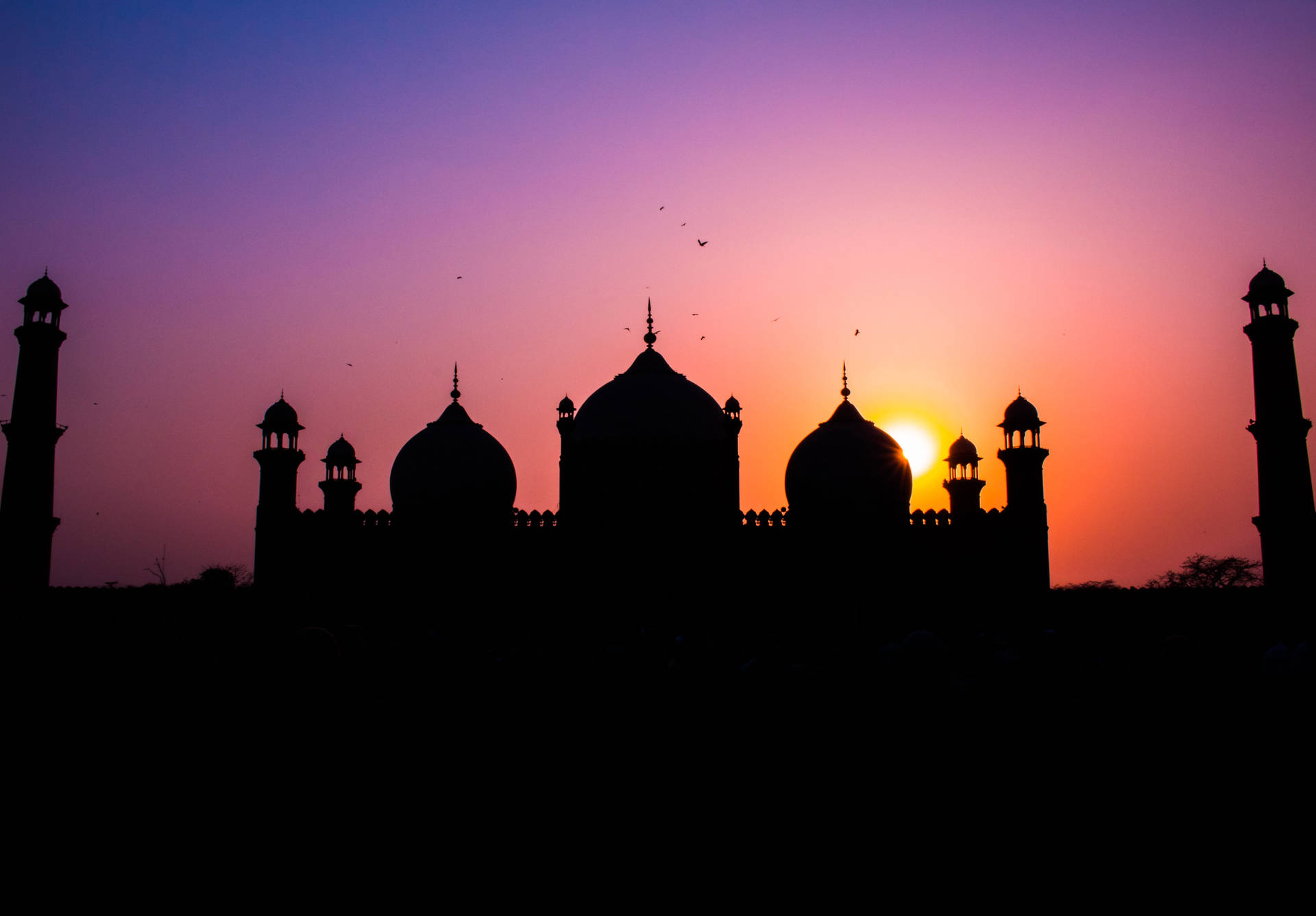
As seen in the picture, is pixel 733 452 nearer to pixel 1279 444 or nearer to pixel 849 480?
pixel 849 480

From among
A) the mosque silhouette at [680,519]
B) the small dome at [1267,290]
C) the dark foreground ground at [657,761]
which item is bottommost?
the dark foreground ground at [657,761]

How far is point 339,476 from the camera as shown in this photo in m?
25.2

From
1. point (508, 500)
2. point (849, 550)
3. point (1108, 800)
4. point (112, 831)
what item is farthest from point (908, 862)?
point (508, 500)

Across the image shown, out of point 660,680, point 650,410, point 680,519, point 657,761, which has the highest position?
point 650,410

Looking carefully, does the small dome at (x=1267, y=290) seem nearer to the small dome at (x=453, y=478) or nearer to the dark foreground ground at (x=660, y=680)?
the dark foreground ground at (x=660, y=680)

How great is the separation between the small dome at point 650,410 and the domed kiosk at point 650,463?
0.06 feet

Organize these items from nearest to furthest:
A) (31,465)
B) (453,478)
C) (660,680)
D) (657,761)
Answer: (657,761)
(660,680)
(31,465)
(453,478)

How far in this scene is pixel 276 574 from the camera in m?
20.8

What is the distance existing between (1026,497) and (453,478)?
1156 centimetres

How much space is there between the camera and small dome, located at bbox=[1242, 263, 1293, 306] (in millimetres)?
20469

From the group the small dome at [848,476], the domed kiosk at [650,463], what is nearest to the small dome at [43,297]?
the domed kiosk at [650,463]

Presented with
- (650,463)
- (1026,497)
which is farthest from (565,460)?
(1026,497)

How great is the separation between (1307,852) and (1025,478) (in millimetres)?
16796

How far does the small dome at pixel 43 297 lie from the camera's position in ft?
67.2
